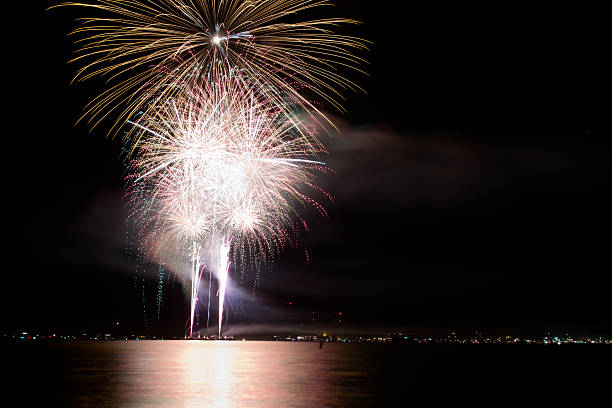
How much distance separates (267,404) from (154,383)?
1491 centimetres

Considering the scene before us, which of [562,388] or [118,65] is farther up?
[118,65]

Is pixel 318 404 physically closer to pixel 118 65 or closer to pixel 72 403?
pixel 72 403

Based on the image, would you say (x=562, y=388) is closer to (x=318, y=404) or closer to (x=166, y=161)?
(x=318, y=404)

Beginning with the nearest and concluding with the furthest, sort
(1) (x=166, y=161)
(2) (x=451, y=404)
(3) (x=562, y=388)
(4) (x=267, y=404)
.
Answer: (1) (x=166, y=161) < (4) (x=267, y=404) < (2) (x=451, y=404) < (3) (x=562, y=388)

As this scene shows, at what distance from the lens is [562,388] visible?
4619 centimetres

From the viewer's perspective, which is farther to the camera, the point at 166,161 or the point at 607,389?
the point at 607,389

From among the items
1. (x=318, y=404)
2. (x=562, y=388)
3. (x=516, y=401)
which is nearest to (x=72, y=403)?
(x=318, y=404)

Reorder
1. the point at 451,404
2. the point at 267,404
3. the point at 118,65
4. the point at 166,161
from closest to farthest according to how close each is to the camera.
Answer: the point at 118,65, the point at 166,161, the point at 267,404, the point at 451,404

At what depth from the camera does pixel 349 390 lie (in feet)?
124

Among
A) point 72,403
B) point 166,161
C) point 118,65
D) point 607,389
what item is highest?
point 118,65

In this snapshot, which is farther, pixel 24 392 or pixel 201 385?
pixel 201 385

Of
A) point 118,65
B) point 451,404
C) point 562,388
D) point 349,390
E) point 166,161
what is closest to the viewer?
point 118,65

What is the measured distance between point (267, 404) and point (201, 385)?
1182 centimetres

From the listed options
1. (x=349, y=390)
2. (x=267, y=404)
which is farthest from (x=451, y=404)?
(x=267, y=404)
